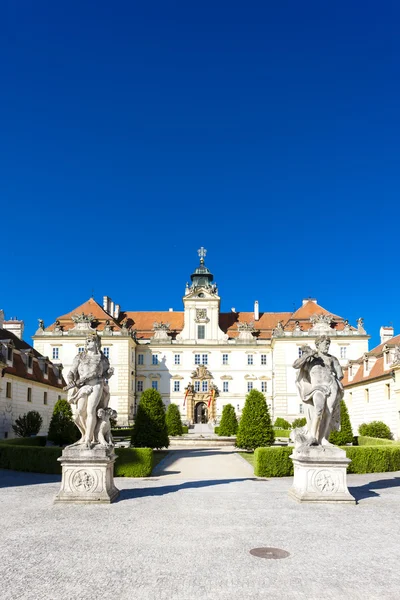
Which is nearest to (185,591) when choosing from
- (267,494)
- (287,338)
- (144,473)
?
(267,494)

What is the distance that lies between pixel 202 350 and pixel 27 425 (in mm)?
32684

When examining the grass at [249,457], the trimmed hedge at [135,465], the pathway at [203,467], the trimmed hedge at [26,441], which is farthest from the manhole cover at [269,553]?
the trimmed hedge at [26,441]

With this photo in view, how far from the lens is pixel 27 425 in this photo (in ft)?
88.0

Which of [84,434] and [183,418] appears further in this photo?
[183,418]

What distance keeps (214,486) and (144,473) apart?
124 inches

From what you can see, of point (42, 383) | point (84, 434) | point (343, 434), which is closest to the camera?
point (84, 434)

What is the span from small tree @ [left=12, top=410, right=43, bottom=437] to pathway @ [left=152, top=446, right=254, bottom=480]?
8748mm

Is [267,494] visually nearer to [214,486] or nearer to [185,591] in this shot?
[214,486]

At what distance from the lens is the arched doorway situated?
187ft

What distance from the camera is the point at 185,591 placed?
5117 mm

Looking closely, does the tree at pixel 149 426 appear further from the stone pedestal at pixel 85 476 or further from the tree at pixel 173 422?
the stone pedestal at pixel 85 476

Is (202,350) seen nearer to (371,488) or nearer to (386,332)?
(386,332)

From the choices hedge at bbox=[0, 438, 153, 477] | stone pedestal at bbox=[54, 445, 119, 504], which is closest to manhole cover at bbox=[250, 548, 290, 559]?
stone pedestal at bbox=[54, 445, 119, 504]

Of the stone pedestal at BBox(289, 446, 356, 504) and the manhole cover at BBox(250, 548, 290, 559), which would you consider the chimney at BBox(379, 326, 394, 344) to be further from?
the manhole cover at BBox(250, 548, 290, 559)
